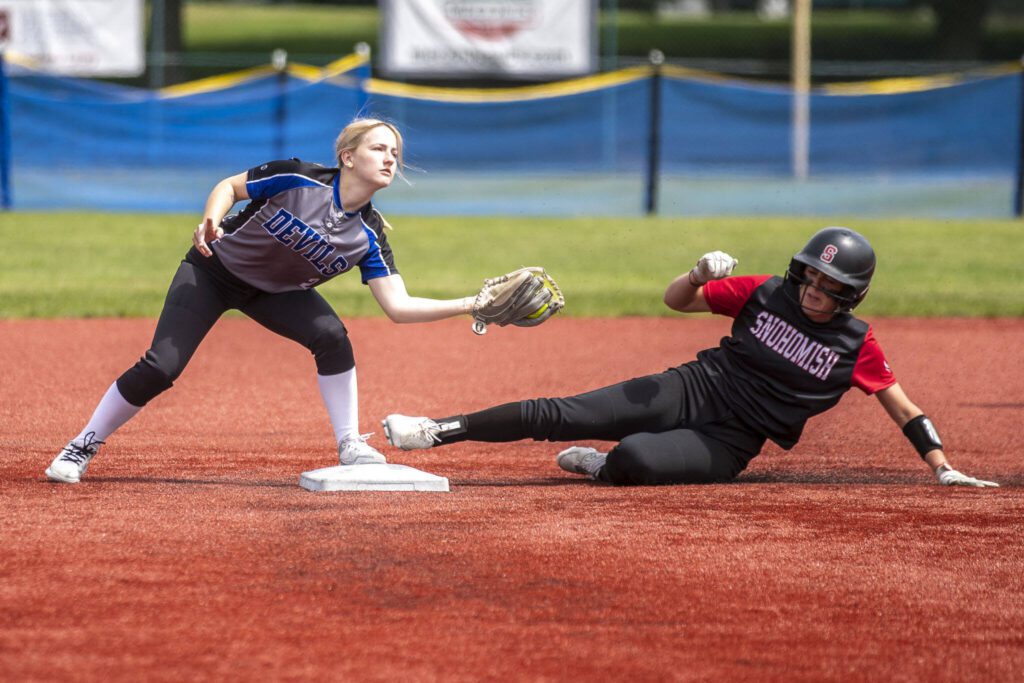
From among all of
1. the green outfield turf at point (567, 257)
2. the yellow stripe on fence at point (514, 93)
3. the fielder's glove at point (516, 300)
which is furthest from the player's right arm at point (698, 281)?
the yellow stripe on fence at point (514, 93)

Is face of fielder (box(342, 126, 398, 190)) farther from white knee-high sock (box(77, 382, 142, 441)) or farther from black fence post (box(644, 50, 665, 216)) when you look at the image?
black fence post (box(644, 50, 665, 216))

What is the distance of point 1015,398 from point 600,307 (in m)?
4.09

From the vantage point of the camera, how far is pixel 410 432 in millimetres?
5809

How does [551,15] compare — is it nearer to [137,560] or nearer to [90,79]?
[90,79]

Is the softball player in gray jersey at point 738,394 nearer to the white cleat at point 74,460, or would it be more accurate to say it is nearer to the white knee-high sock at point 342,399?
→ the white knee-high sock at point 342,399

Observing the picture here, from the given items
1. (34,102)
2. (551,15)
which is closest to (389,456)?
(34,102)

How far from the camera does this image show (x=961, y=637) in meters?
4.21

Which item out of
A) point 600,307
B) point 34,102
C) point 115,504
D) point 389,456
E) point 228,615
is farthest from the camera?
point 34,102

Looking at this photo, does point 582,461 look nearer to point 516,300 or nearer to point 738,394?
point 738,394

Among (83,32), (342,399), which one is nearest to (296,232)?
(342,399)

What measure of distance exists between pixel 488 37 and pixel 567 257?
7584 millimetres

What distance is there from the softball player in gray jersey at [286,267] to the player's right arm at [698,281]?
911 mm

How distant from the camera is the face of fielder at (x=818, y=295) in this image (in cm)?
585

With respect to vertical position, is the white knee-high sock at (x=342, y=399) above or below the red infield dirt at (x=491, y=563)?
above
